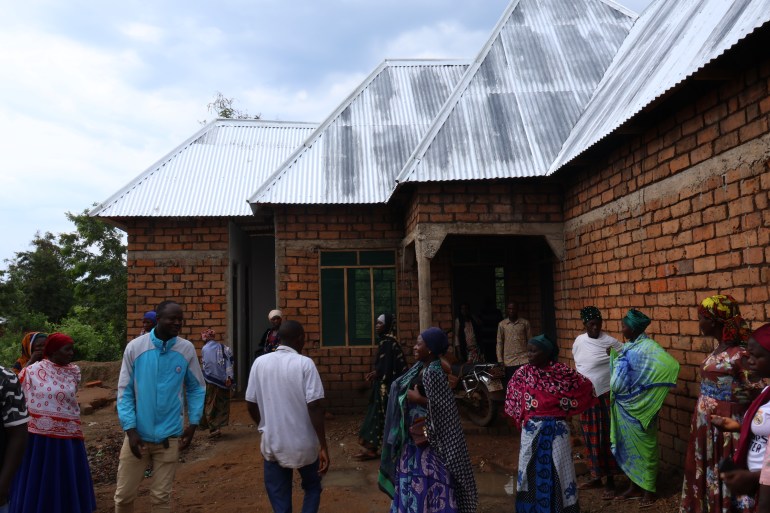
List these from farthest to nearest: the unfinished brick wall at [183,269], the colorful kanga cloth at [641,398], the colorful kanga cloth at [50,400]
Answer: the unfinished brick wall at [183,269] < the colorful kanga cloth at [641,398] < the colorful kanga cloth at [50,400]

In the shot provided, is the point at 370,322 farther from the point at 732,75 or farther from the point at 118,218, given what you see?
the point at 732,75

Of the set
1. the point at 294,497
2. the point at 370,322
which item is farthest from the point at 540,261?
the point at 294,497

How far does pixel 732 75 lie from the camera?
426 cm

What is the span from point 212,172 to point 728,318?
9396 mm

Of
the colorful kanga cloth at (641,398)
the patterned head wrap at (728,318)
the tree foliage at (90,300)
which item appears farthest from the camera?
the tree foliage at (90,300)

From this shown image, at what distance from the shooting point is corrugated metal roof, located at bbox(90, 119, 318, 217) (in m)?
9.78

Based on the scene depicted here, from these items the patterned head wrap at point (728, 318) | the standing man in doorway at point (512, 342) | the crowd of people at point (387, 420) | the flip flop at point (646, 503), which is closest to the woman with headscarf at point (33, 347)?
the crowd of people at point (387, 420)

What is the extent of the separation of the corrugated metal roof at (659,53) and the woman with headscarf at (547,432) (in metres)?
2.37

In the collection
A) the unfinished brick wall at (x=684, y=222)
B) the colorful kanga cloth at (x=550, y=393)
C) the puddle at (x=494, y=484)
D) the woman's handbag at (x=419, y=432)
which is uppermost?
the unfinished brick wall at (x=684, y=222)

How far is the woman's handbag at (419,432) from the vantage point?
3.55 m

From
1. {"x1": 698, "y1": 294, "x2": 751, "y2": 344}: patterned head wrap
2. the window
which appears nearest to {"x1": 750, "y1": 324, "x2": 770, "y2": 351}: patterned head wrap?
{"x1": 698, "y1": 294, "x2": 751, "y2": 344}: patterned head wrap

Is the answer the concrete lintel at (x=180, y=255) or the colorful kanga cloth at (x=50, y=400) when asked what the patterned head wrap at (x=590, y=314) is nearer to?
the colorful kanga cloth at (x=50, y=400)

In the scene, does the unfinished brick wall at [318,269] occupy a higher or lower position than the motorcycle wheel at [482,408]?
higher

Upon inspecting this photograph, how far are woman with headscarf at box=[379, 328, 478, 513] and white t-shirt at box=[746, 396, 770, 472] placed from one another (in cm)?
162
